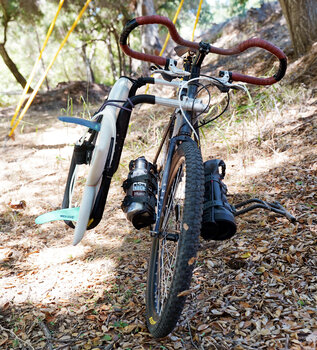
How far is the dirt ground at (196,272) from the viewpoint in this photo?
1540 millimetres

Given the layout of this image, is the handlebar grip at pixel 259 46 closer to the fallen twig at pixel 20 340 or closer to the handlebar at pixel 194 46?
the handlebar at pixel 194 46

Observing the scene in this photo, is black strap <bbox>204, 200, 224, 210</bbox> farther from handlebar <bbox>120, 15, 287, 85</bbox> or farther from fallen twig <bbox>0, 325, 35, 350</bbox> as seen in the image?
fallen twig <bbox>0, 325, 35, 350</bbox>

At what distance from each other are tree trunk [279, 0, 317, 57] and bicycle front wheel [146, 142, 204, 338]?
3.84m

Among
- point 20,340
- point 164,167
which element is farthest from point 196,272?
point 20,340

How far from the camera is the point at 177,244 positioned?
1501 millimetres

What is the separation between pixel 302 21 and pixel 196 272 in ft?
13.0

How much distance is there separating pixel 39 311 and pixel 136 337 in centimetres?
56

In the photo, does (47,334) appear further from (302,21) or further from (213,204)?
(302,21)

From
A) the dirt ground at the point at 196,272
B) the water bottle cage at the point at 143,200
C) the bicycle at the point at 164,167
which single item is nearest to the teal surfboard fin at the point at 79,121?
the bicycle at the point at 164,167

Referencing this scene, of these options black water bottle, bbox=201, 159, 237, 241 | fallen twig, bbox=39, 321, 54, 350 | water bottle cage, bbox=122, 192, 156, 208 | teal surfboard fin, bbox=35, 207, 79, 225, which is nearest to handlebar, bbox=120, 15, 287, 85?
black water bottle, bbox=201, 159, 237, 241

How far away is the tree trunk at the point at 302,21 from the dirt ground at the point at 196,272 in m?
1.72

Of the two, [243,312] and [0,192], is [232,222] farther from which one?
[0,192]

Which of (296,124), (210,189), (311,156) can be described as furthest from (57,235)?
(296,124)

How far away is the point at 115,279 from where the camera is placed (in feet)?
6.61
